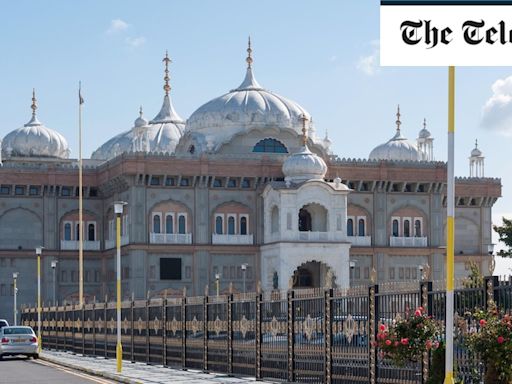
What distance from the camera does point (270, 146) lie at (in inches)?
3430

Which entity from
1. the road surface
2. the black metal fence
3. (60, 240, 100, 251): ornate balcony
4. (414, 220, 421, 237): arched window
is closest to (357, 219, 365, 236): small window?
(414, 220, 421, 237): arched window

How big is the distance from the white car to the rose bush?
28.3 meters

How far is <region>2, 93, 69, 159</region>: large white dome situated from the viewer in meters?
96.9

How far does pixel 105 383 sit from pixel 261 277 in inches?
2046

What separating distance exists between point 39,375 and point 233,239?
4840 centimetres

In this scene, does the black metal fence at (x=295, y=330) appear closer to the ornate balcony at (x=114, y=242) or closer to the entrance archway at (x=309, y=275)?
the ornate balcony at (x=114, y=242)

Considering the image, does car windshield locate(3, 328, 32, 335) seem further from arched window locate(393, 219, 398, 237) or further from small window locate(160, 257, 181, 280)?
Result: arched window locate(393, 219, 398, 237)

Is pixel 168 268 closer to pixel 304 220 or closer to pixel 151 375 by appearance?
pixel 304 220

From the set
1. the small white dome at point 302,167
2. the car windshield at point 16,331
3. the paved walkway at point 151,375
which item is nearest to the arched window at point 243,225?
the small white dome at point 302,167

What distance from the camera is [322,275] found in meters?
81.6

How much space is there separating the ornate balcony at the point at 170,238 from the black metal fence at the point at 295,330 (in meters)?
34.2

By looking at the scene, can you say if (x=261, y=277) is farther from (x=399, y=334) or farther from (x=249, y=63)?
(x=399, y=334)

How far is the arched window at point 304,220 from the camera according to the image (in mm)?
83000

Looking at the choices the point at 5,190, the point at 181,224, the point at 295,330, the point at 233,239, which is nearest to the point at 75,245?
the point at 5,190
